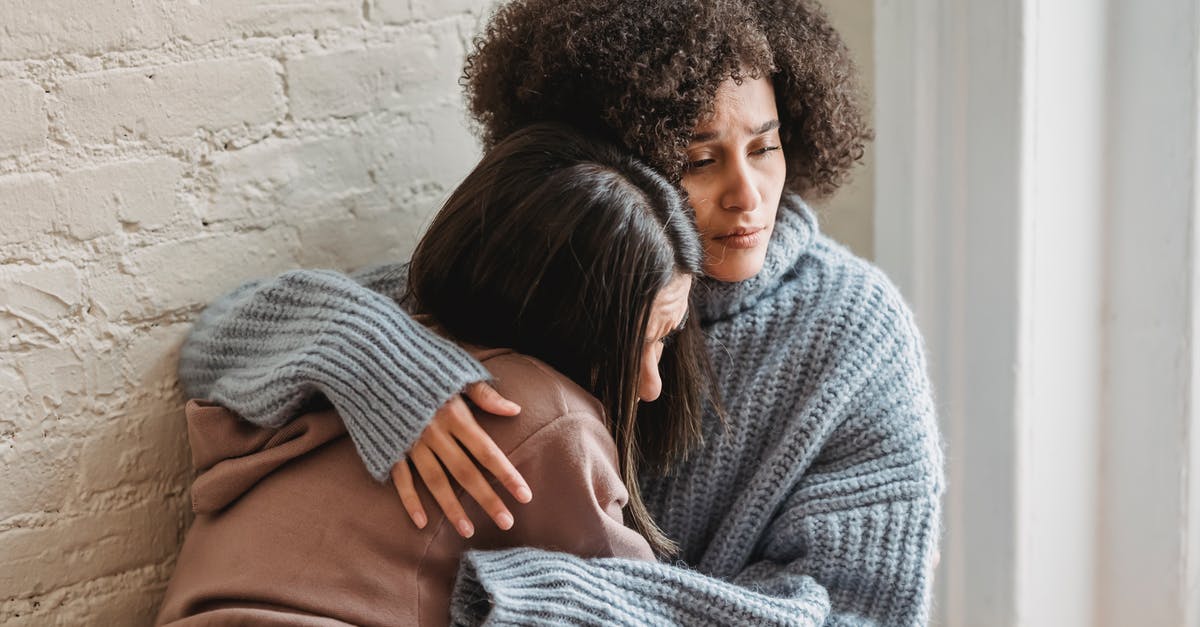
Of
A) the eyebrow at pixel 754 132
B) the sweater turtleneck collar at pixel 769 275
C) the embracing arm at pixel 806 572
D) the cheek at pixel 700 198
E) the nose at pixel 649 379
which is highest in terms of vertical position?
the eyebrow at pixel 754 132

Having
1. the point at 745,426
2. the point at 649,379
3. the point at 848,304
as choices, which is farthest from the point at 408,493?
the point at 848,304

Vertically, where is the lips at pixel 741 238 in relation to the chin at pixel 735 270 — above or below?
above

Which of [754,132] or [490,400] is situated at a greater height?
[754,132]

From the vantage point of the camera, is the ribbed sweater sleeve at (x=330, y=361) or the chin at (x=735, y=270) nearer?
the ribbed sweater sleeve at (x=330, y=361)

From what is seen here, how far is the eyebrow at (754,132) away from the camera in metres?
1.15

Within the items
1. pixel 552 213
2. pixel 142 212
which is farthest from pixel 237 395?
pixel 552 213

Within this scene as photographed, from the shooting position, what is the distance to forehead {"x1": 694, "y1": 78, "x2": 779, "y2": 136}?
1144 millimetres

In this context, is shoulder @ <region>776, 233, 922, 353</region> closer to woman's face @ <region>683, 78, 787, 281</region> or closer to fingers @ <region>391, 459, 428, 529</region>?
woman's face @ <region>683, 78, 787, 281</region>

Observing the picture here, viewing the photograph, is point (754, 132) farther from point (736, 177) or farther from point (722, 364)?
point (722, 364)

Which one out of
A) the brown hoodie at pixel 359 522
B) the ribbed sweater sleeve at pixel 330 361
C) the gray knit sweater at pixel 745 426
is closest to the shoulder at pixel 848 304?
the gray knit sweater at pixel 745 426

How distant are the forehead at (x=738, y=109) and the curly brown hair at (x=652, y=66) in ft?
0.04

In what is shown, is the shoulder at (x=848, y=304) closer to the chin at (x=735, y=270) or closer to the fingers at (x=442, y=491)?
the chin at (x=735, y=270)

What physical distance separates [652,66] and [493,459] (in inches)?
14.8

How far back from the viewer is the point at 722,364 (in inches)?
50.3
